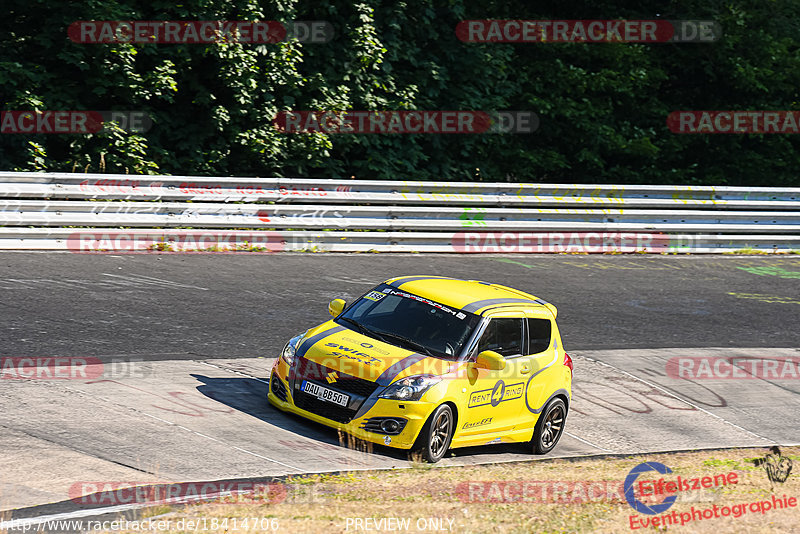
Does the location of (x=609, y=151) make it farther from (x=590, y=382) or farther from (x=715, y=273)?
(x=590, y=382)

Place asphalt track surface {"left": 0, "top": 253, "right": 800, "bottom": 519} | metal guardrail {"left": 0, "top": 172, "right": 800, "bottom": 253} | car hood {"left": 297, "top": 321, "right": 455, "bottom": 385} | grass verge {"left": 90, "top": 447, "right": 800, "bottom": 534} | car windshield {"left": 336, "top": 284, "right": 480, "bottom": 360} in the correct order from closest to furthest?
grass verge {"left": 90, "top": 447, "right": 800, "bottom": 534} < asphalt track surface {"left": 0, "top": 253, "right": 800, "bottom": 519} < car hood {"left": 297, "top": 321, "right": 455, "bottom": 385} < car windshield {"left": 336, "top": 284, "right": 480, "bottom": 360} < metal guardrail {"left": 0, "top": 172, "right": 800, "bottom": 253}

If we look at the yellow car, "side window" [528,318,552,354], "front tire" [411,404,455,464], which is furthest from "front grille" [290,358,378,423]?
"side window" [528,318,552,354]

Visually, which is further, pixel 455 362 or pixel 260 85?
pixel 260 85

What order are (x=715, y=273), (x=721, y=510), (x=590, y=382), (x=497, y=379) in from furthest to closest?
(x=715, y=273) < (x=590, y=382) < (x=497, y=379) < (x=721, y=510)

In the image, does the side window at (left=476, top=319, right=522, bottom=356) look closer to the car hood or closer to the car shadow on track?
the car hood

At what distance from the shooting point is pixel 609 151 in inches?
982

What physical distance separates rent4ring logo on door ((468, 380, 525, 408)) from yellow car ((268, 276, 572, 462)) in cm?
1

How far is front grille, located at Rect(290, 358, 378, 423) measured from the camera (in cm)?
883

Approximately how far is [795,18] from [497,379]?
21.7 meters

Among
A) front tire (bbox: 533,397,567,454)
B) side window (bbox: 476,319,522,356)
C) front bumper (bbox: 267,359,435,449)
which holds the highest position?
side window (bbox: 476,319,522,356)

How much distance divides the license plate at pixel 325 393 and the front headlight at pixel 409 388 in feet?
1.28

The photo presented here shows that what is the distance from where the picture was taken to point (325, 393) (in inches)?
354

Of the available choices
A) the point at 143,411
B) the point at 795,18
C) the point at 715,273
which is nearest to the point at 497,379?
the point at 143,411

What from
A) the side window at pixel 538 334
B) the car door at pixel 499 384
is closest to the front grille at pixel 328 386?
the car door at pixel 499 384
